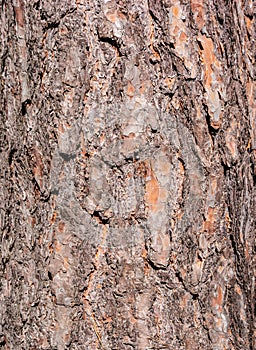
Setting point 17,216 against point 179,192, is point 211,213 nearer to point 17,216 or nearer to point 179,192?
point 179,192

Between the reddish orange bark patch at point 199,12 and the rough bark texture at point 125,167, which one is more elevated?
the reddish orange bark patch at point 199,12

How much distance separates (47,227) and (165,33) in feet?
1.65

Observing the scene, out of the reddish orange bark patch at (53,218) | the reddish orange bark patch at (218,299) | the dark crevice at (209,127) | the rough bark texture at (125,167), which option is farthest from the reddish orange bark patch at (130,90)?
the reddish orange bark patch at (218,299)

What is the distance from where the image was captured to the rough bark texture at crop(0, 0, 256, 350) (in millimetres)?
1373

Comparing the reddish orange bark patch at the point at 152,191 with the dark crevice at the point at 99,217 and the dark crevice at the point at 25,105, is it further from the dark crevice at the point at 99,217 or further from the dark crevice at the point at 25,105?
the dark crevice at the point at 25,105

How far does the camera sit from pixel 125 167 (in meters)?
1.38

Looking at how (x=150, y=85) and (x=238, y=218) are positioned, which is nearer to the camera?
(x=150, y=85)

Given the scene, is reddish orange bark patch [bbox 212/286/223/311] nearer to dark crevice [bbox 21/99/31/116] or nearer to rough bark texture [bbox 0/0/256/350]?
rough bark texture [bbox 0/0/256/350]

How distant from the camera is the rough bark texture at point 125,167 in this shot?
4.50ft

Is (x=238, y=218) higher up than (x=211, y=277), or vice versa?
(x=238, y=218)

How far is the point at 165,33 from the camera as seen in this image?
137cm

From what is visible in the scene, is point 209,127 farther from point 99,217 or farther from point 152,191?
point 99,217

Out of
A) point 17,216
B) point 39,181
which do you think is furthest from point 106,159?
point 17,216

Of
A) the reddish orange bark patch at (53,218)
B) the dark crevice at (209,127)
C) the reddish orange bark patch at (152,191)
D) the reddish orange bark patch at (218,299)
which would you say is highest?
the dark crevice at (209,127)
